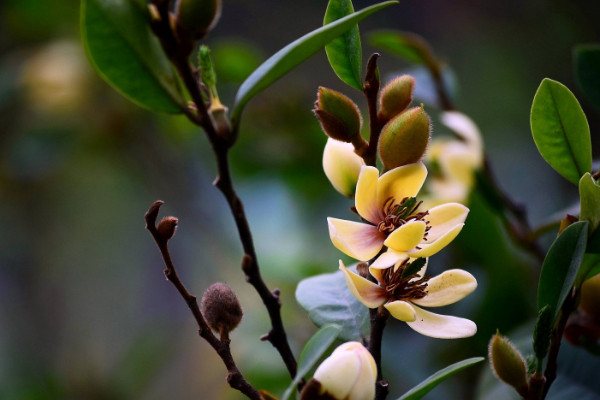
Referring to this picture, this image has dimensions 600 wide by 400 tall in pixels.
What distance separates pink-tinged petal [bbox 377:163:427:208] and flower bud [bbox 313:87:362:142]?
0.12 ft

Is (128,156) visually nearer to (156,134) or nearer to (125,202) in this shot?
(156,134)

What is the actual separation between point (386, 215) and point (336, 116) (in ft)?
0.22

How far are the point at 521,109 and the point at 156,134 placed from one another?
0.84 meters

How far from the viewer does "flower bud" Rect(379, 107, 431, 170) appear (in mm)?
364

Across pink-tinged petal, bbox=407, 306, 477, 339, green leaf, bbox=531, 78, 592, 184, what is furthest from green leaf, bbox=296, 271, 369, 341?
green leaf, bbox=531, 78, 592, 184

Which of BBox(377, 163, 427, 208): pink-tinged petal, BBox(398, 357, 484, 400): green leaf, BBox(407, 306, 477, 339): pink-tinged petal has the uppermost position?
BBox(377, 163, 427, 208): pink-tinged petal

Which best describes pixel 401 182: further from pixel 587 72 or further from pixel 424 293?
pixel 587 72

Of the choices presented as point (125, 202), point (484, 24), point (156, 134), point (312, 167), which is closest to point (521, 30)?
point (484, 24)

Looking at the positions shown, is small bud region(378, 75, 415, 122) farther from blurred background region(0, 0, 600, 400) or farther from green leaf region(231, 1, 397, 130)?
blurred background region(0, 0, 600, 400)

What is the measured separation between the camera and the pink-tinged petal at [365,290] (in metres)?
0.34

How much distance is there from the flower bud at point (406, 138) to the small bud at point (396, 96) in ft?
0.05

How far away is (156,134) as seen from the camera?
4.52 ft

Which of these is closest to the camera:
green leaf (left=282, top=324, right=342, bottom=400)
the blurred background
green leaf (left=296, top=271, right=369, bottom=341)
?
green leaf (left=282, top=324, right=342, bottom=400)

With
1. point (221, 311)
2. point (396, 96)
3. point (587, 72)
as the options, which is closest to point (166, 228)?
point (221, 311)
